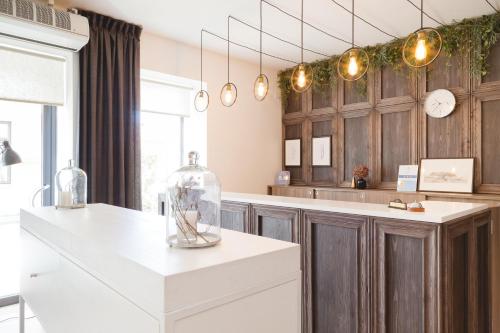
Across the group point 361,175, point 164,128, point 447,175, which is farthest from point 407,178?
point 164,128

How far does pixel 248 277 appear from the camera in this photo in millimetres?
1042

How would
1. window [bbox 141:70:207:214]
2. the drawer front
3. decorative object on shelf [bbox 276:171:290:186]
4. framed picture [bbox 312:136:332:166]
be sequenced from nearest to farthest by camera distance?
1. the drawer front
2. window [bbox 141:70:207:214]
3. framed picture [bbox 312:136:332:166]
4. decorative object on shelf [bbox 276:171:290:186]

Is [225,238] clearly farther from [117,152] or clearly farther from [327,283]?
[117,152]

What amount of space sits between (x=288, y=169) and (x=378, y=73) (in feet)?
6.38

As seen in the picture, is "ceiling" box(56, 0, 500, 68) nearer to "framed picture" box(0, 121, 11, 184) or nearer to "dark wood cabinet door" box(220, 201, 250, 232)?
"framed picture" box(0, 121, 11, 184)

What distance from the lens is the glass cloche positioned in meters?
1.21

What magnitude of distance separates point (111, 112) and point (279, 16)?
6.40 ft

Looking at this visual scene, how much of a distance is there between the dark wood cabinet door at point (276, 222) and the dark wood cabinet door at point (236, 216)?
0.07 meters


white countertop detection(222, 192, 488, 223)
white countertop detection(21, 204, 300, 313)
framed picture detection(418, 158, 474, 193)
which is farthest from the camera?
framed picture detection(418, 158, 474, 193)

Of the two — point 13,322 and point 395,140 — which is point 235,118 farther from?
point 13,322

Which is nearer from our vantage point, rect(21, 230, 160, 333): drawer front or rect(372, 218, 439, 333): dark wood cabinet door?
rect(21, 230, 160, 333): drawer front

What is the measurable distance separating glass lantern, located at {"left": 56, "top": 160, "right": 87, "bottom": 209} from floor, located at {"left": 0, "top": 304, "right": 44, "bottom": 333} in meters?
1.29

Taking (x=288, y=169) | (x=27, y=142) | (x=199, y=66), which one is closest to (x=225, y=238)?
(x=27, y=142)

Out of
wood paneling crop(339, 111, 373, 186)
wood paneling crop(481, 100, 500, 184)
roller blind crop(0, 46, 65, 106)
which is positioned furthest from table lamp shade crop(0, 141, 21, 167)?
wood paneling crop(481, 100, 500, 184)
